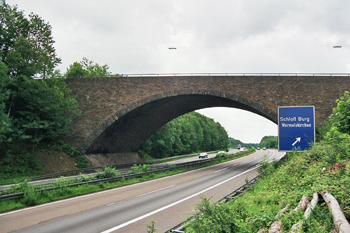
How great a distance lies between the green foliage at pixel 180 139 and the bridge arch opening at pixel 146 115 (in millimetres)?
7870

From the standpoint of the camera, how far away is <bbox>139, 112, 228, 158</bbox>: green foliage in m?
57.0

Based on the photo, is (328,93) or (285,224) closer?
(285,224)

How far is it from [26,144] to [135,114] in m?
11.7

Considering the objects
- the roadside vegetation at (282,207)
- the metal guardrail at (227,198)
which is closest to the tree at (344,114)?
the roadside vegetation at (282,207)

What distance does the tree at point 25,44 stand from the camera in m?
25.7

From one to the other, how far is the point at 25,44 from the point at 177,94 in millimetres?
15200

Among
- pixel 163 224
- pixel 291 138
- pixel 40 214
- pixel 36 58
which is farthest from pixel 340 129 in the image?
pixel 36 58

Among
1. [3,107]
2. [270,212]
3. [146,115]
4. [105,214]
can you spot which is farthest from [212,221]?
[146,115]

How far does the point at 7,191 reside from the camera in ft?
41.8

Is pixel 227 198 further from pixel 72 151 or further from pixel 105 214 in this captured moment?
→ pixel 72 151

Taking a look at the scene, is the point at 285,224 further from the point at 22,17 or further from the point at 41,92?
the point at 22,17

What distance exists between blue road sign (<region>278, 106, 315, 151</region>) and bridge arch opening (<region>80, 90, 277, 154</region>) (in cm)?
1354

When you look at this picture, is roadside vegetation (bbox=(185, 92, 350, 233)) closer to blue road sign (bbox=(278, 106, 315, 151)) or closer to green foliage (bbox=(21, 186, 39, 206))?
blue road sign (bbox=(278, 106, 315, 151))

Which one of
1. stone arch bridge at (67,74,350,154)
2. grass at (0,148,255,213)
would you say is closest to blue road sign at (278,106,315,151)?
grass at (0,148,255,213)
